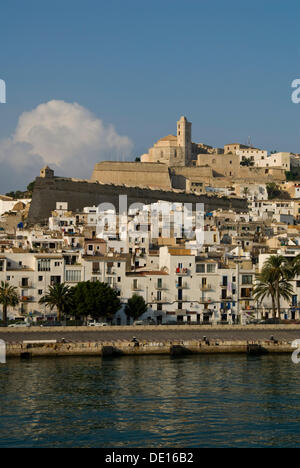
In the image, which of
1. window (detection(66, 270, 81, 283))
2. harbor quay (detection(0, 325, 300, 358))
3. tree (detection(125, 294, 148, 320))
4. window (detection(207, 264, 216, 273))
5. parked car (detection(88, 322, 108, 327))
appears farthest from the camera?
window (detection(207, 264, 216, 273))

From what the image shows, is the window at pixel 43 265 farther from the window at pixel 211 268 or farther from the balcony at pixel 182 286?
the window at pixel 211 268

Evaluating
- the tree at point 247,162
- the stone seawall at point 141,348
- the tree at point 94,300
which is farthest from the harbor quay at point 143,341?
the tree at point 247,162

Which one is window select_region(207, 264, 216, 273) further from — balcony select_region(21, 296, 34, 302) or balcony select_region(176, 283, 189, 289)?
balcony select_region(21, 296, 34, 302)

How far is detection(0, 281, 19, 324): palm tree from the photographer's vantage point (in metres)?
51.5

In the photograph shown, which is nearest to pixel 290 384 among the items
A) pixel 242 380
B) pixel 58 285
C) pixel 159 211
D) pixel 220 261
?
pixel 242 380

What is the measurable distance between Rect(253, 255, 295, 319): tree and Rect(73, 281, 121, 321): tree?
9.62m

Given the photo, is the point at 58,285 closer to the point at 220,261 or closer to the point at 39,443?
the point at 220,261

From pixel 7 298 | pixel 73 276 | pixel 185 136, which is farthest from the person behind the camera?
pixel 185 136

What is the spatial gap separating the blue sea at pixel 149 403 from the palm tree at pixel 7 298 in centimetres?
843

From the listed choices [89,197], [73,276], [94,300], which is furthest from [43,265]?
[89,197]

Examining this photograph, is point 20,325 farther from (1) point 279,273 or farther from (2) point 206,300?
(1) point 279,273

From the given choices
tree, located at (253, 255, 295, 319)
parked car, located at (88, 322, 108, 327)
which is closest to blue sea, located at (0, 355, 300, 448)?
parked car, located at (88, 322, 108, 327)

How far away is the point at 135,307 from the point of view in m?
53.8

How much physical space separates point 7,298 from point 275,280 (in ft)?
55.9
